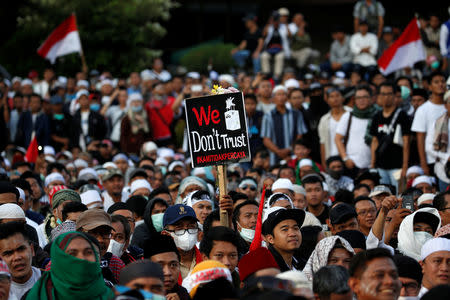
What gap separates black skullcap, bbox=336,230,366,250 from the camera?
27.5ft

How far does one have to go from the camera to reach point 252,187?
12.6 metres

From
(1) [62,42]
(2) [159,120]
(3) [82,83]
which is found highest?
(1) [62,42]

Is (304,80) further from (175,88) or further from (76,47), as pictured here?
(76,47)

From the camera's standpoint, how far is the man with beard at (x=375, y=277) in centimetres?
621

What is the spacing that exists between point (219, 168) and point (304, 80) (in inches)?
483

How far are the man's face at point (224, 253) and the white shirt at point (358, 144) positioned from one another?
723 cm

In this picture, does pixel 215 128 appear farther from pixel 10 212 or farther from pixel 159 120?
pixel 159 120

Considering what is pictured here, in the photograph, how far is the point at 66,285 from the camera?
630 centimetres

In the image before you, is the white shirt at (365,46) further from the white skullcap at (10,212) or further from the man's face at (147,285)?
the man's face at (147,285)

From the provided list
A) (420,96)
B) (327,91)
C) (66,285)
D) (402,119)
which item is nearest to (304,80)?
(327,91)

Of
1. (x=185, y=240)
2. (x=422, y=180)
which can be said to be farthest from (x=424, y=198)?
(x=185, y=240)

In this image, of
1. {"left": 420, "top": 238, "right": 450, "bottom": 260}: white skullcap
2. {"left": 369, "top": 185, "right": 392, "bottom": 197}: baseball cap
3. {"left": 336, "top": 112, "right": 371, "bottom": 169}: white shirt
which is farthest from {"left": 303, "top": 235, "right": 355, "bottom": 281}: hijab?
{"left": 336, "top": 112, "right": 371, "bottom": 169}: white shirt

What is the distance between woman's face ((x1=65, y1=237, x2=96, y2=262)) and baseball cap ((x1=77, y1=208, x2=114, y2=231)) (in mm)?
1214

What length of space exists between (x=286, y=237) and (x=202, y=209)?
1956 mm
